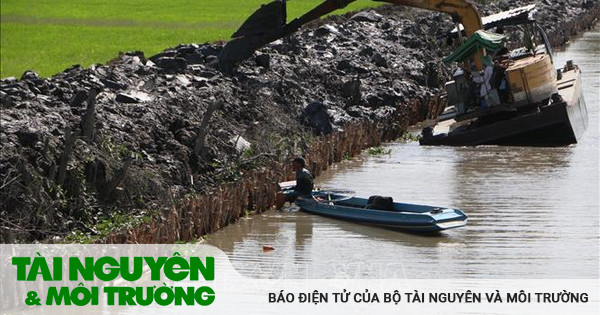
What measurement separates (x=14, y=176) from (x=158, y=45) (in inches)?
1176

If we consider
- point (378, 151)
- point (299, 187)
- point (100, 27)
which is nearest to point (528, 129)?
point (378, 151)

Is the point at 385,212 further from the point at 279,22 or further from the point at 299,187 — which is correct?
the point at 279,22

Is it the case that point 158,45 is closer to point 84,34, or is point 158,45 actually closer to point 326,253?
point 84,34

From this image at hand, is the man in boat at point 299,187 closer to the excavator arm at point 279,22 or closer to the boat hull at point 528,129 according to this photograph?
the boat hull at point 528,129

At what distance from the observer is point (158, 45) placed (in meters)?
49.2

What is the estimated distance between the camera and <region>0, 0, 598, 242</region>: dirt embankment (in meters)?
20.5

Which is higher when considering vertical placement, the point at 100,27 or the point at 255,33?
the point at 100,27

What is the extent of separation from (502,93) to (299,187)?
7.98 meters

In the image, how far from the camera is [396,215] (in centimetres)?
2220

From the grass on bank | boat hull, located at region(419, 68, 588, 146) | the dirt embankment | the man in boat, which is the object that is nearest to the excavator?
boat hull, located at region(419, 68, 588, 146)

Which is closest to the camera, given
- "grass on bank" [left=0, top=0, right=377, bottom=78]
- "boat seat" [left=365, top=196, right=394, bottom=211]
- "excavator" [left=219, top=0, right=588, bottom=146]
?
"boat seat" [left=365, top=196, right=394, bottom=211]

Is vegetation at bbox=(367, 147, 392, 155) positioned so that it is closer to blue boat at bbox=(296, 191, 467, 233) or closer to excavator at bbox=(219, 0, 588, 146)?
excavator at bbox=(219, 0, 588, 146)

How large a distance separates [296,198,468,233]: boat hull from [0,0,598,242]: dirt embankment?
1.30m

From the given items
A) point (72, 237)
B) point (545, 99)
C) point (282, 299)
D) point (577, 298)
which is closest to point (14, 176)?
point (72, 237)
